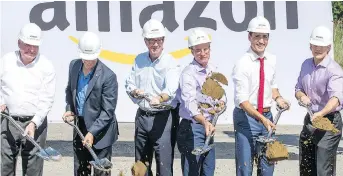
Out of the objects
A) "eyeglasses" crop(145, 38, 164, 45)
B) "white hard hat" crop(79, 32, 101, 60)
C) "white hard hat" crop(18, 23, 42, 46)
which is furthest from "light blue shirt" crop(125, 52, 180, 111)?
"white hard hat" crop(18, 23, 42, 46)

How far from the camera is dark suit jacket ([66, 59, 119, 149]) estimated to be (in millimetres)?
7367

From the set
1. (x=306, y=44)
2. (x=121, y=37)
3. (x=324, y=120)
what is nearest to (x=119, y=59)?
(x=121, y=37)

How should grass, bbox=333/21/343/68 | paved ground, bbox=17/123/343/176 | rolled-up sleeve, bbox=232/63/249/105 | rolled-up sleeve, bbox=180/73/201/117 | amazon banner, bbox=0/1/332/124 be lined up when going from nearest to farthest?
1. rolled-up sleeve, bbox=232/63/249/105
2. rolled-up sleeve, bbox=180/73/201/117
3. paved ground, bbox=17/123/343/176
4. amazon banner, bbox=0/1/332/124
5. grass, bbox=333/21/343/68

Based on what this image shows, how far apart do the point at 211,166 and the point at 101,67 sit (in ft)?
3.81

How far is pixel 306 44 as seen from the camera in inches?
400

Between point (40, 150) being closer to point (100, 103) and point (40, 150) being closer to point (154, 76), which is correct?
point (100, 103)

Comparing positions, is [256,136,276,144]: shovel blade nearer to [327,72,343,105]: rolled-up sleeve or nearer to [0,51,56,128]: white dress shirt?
[327,72,343,105]: rolled-up sleeve

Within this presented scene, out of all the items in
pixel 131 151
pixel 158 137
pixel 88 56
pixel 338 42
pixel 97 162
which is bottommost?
pixel 131 151

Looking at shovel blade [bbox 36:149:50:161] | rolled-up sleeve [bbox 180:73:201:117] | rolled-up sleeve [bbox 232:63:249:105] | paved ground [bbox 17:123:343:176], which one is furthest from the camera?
paved ground [bbox 17:123:343:176]

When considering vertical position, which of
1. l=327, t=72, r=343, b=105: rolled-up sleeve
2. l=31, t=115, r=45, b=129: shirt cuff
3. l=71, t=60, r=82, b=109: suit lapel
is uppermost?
l=71, t=60, r=82, b=109: suit lapel

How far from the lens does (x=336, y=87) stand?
7.46 m

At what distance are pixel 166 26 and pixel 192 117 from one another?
2991mm

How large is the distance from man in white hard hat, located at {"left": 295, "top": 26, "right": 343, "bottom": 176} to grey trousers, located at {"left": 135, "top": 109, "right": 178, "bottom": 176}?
1.08 metres

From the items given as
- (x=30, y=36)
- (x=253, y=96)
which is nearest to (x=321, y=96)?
(x=253, y=96)
